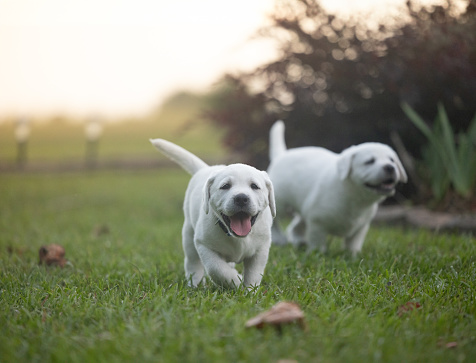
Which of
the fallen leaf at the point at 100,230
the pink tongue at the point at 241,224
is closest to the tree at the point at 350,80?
the fallen leaf at the point at 100,230

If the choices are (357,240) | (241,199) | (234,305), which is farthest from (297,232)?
(234,305)

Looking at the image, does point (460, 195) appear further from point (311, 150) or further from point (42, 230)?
point (42, 230)

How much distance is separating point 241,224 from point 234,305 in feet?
1.74

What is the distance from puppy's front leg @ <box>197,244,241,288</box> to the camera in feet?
10.9

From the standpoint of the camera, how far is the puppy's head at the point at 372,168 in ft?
14.0

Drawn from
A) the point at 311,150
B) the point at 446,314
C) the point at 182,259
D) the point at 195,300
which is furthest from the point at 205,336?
the point at 311,150

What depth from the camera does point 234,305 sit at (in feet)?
9.52

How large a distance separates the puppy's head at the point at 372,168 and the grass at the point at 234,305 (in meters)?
0.59

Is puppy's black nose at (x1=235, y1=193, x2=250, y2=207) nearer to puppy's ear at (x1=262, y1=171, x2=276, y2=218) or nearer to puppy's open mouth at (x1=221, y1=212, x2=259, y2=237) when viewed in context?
puppy's open mouth at (x1=221, y1=212, x2=259, y2=237)

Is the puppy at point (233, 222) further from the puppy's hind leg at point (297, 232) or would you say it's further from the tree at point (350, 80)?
the tree at point (350, 80)

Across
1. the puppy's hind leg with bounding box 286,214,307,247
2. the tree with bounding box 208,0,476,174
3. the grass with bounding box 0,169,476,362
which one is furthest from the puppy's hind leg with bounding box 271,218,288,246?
the tree with bounding box 208,0,476,174

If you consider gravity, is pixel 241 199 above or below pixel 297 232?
above

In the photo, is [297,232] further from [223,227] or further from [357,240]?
[223,227]

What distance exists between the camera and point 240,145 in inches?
328
